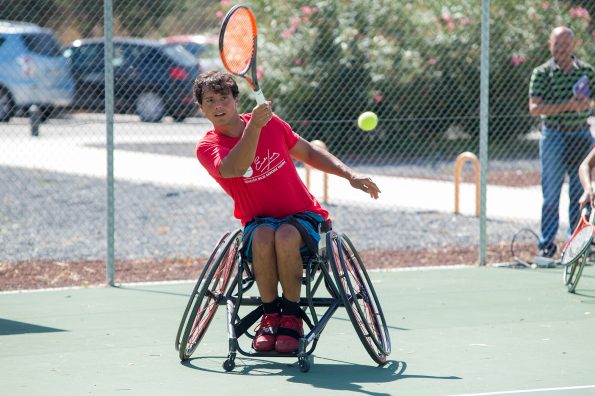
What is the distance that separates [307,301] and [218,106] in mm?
1061

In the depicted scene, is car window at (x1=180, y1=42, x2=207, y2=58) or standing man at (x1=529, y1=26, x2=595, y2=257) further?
car window at (x1=180, y1=42, x2=207, y2=58)

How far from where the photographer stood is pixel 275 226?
5.38 meters

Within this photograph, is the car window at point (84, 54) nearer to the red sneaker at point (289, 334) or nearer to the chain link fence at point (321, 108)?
the chain link fence at point (321, 108)

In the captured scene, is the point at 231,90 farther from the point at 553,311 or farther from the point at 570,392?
the point at 553,311

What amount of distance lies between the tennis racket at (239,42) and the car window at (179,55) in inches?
411

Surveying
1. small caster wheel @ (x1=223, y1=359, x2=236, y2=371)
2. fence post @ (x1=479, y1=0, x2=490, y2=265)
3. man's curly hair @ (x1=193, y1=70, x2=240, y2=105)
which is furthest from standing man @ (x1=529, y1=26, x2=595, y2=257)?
small caster wheel @ (x1=223, y1=359, x2=236, y2=371)

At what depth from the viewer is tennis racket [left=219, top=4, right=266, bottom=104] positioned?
16.7 ft

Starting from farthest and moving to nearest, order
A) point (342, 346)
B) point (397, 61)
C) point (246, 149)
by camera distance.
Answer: point (397, 61) → point (342, 346) → point (246, 149)

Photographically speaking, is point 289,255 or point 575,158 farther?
point 575,158

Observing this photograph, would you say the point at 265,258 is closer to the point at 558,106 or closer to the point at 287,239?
the point at 287,239

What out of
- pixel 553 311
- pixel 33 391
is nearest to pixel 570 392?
pixel 553 311

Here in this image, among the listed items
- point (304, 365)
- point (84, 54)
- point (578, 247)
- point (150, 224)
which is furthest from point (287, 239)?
point (84, 54)

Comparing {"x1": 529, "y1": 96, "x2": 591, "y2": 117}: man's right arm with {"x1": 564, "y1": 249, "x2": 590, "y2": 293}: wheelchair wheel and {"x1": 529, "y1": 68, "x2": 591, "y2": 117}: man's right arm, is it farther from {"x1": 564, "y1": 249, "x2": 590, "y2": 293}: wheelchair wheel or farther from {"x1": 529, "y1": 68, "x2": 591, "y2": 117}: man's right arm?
{"x1": 564, "y1": 249, "x2": 590, "y2": 293}: wheelchair wheel

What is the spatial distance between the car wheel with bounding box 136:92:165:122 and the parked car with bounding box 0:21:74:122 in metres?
1.56
